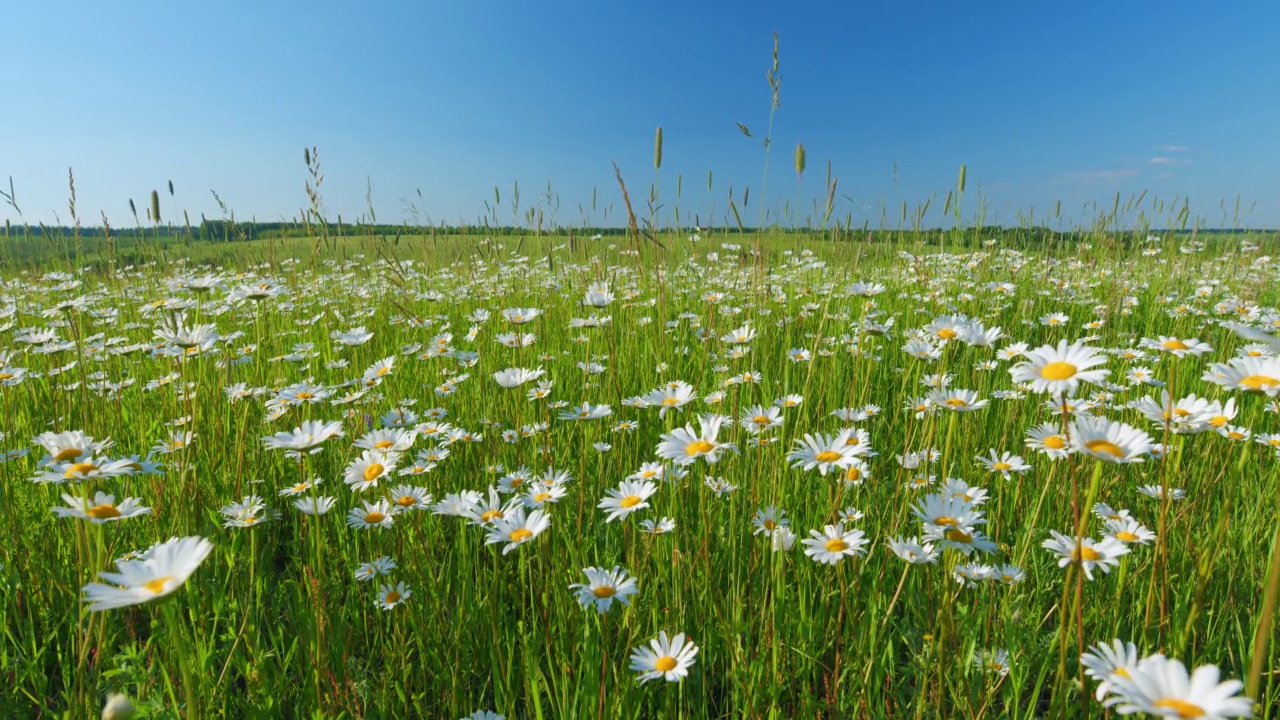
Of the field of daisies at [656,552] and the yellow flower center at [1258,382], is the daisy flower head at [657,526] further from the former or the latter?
the yellow flower center at [1258,382]

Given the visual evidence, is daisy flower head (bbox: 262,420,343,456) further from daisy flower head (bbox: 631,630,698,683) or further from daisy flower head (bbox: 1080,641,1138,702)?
daisy flower head (bbox: 1080,641,1138,702)

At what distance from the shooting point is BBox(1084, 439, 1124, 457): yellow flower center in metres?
0.86

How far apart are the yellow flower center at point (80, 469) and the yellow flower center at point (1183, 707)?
176 centimetres

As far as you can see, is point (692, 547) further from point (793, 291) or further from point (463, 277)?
point (463, 277)

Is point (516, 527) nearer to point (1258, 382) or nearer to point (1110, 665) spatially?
point (1110, 665)

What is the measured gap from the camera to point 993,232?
8188 millimetres

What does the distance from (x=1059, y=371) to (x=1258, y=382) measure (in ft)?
1.03

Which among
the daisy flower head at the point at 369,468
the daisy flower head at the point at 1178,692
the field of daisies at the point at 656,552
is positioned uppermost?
the daisy flower head at the point at 1178,692

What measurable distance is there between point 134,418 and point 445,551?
222 centimetres

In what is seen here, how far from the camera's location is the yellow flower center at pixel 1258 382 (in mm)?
1012

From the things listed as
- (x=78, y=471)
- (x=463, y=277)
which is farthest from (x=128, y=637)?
(x=463, y=277)

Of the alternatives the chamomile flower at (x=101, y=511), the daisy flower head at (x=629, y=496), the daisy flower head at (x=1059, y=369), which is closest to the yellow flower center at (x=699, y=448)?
the daisy flower head at (x=629, y=496)

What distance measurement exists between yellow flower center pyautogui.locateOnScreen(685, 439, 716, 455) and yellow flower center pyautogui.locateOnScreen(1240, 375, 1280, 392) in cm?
95

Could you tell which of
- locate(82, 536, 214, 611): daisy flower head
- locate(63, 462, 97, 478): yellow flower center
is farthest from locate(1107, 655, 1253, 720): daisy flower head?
locate(63, 462, 97, 478): yellow flower center
